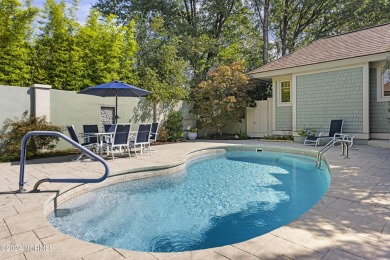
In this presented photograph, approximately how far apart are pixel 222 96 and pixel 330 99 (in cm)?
501

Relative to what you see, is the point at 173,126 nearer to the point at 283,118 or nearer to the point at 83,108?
the point at 83,108

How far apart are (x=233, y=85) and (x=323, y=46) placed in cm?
478

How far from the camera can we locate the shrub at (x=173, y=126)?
12.7m

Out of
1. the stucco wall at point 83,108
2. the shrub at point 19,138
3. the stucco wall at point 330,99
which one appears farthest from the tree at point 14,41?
the stucco wall at point 330,99

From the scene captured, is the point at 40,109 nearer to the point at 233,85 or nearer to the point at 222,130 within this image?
the point at 233,85

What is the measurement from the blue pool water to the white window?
678cm

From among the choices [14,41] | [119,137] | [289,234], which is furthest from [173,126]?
[289,234]

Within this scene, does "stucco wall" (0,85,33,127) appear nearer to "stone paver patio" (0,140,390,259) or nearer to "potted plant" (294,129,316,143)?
"stone paver patio" (0,140,390,259)

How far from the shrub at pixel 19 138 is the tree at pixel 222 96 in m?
7.56

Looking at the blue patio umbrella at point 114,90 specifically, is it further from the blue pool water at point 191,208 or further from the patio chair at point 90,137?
the blue pool water at point 191,208

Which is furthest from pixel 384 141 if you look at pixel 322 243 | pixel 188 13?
pixel 188 13

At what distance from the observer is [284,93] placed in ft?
43.2

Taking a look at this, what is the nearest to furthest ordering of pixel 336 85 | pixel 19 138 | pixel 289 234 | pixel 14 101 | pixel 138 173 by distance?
pixel 289 234 < pixel 138 173 < pixel 19 138 < pixel 14 101 < pixel 336 85

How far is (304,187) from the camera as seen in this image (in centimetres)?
545
